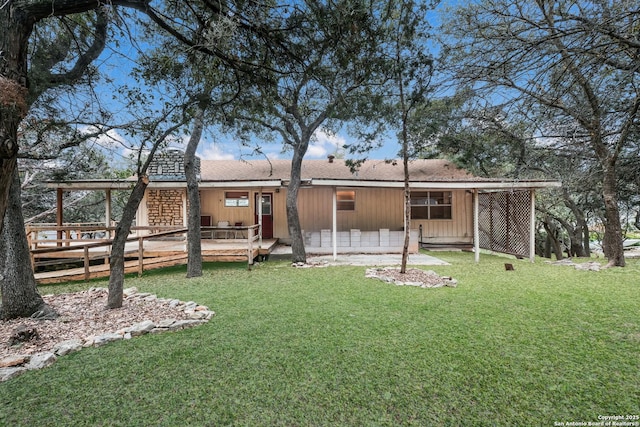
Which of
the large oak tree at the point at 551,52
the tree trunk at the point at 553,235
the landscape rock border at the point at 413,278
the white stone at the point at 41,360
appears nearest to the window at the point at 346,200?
the landscape rock border at the point at 413,278

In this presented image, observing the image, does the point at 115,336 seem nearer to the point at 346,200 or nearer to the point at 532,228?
the point at 346,200

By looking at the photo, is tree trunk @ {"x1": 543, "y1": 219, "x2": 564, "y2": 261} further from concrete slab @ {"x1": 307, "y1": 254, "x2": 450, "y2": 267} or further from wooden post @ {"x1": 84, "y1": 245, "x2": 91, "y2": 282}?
wooden post @ {"x1": 84, "y1": 245, "x2": 91, "y2": 282}

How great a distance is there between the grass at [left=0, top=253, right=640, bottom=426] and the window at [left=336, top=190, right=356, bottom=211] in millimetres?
7288

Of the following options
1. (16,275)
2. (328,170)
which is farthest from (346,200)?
(16,275)

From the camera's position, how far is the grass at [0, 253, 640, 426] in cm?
218

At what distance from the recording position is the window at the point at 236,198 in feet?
39.6

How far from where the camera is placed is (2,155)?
7.35 ft

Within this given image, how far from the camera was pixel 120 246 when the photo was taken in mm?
4555

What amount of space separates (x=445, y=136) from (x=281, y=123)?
6372 mm

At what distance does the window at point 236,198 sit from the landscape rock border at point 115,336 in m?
7.08

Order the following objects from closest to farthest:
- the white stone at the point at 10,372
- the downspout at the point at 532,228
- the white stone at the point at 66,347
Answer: the white stone at the point at 10,372
the white stone at the point at 66,347
the downspout at the point at 532,228

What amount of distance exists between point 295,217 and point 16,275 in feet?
20.1

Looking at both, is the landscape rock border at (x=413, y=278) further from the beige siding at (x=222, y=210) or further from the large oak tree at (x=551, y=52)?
the beige siding at (x=222, y=210)

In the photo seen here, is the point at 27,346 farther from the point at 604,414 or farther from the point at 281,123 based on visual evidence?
the point at 281,123
